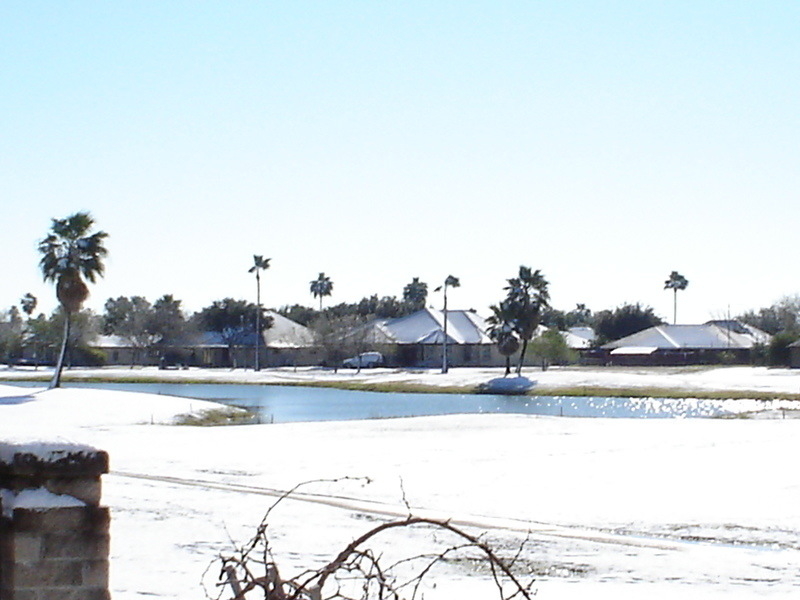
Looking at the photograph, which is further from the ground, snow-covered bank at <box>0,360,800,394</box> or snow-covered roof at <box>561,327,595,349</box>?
snow-covered roof at <box>561,327,595,349</box>

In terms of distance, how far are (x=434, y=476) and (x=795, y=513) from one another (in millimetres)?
7368

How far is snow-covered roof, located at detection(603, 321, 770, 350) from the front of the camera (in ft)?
386

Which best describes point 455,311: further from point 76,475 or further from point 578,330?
point 76,475

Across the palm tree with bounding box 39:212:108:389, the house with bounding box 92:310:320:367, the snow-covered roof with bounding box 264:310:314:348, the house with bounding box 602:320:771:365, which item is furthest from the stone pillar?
the snow-covered roof with bounding box 264:310:314:348

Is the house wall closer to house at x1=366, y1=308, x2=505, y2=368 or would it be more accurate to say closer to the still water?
house at x1=366, y1=308, x2=505, y2=368

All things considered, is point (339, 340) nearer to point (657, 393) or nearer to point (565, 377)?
point (565, 377)

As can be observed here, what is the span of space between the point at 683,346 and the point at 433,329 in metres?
24.0

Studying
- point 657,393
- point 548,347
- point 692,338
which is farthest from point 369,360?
point 657,393

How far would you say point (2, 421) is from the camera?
1670 inches

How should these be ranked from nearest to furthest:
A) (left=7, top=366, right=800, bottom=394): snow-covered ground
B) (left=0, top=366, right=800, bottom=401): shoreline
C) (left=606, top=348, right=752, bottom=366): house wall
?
(left=0, top=366, right=800, bottom=401): shoreline, (left=7, top=366, right=800, bottom=394): snow-covered ground, (left=606, top=348, right=752, bottom=366): house wall

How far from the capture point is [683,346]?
11731 cm

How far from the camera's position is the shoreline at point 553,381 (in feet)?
230

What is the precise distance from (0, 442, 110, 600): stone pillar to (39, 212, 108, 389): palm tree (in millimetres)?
56585

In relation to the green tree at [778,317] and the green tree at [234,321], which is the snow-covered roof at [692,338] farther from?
the green tree at [234,321]
